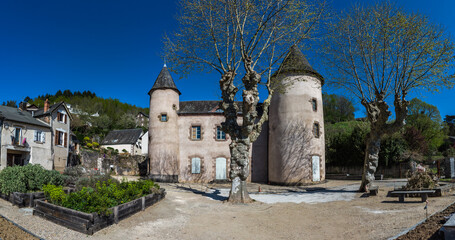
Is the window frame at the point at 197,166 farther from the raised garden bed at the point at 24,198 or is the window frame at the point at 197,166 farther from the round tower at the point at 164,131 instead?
the raised garden bed at the point at 24,198

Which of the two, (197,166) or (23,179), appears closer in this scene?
(23,179)

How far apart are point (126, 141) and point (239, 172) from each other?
4007cm

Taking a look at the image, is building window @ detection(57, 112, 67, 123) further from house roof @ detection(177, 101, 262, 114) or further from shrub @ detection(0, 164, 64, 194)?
shrub @ detection(0, 164, 64, 194)

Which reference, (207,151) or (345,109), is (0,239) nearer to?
(207,151)

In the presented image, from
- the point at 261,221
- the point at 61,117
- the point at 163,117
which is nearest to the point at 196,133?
the point at 163,117

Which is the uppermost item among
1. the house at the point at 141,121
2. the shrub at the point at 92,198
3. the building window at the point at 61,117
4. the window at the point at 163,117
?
the house at the point at 141,121

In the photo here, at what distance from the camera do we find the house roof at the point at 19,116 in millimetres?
23422

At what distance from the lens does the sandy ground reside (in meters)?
7.29

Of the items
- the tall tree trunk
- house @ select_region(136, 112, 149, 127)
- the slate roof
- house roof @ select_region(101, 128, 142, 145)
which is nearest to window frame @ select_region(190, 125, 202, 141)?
the slate roof

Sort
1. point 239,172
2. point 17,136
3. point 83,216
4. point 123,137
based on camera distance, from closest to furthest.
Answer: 1. point 83,216
2. point 239,172
3. point 17,136
4. point 123,137

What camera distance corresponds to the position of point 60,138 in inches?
1121

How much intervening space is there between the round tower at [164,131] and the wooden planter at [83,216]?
14599 millimetres

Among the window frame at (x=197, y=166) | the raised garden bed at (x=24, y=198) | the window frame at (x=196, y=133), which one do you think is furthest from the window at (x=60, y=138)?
the raised garden bed at (x=24, y=198)

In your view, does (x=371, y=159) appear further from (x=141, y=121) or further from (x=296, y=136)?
(x=141, y=121)
